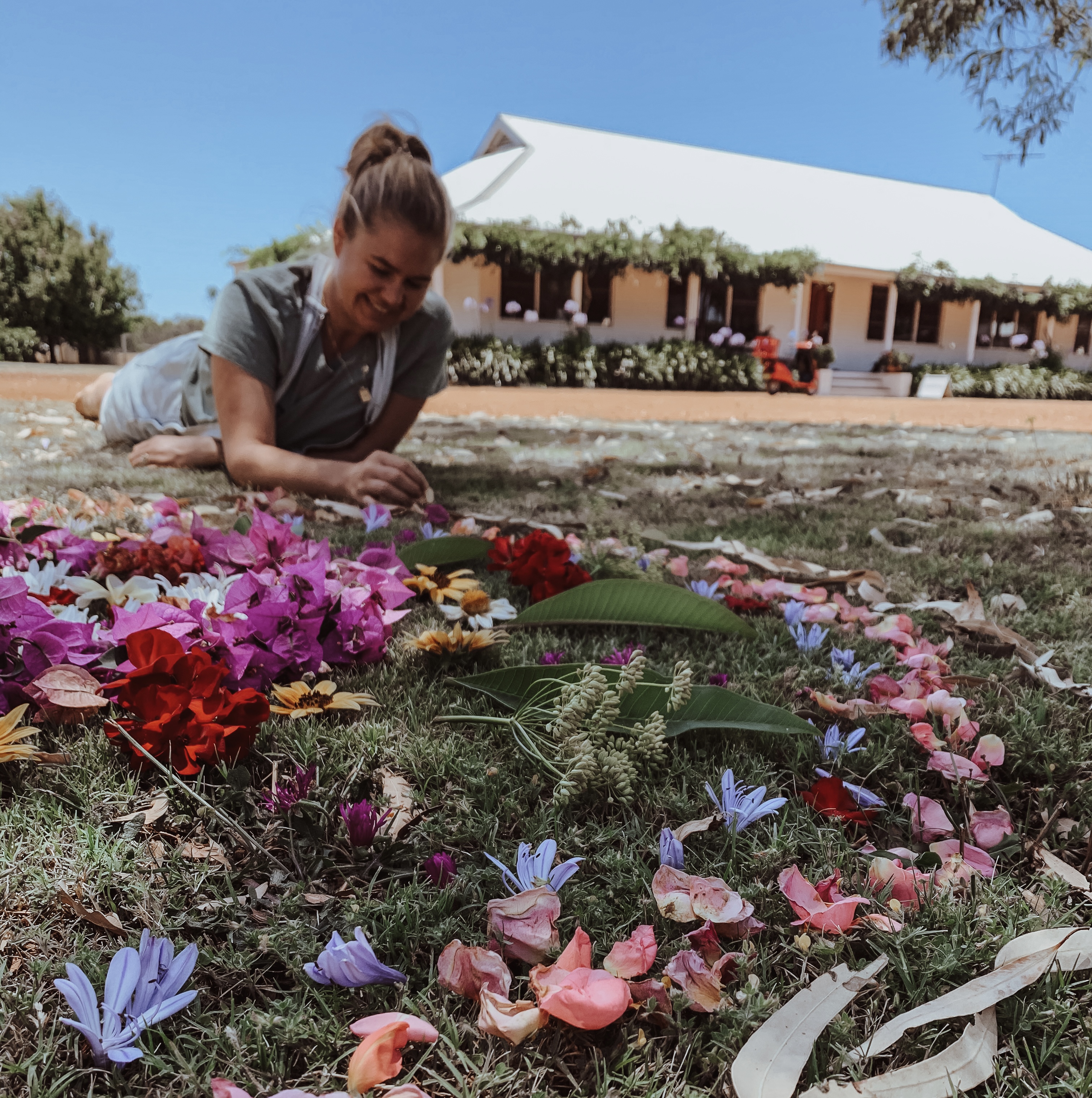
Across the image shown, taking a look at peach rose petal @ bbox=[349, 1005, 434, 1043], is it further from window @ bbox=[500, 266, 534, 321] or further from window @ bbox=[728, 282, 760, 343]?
window @ bbox=[728, 282, 760, 343]

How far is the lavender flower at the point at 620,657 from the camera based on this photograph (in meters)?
1.28

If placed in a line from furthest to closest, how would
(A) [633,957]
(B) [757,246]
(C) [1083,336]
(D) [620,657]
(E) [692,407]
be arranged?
(C) [1083,336]
(B) [757,246]
(E) [692,407]
(D) [620,657]
(A) [633,957]

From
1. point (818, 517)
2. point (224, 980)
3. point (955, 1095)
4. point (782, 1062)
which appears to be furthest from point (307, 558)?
point (818, 517)

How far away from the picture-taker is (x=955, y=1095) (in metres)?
0.66

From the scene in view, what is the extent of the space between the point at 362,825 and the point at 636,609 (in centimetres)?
72

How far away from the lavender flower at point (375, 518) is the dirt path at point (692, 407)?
600 cm

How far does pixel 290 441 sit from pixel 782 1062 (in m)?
3.17

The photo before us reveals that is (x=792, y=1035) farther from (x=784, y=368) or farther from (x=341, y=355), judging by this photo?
(x=784, y=368)

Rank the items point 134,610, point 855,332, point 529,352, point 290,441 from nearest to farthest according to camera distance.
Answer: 1. point 134,610
2. point 290,441
3. point 529,352
4. point 855,332

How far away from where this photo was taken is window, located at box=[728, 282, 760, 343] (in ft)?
63.2

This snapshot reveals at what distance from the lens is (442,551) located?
1811 millimetres

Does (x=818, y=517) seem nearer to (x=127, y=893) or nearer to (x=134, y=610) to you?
(x=134, y=610)

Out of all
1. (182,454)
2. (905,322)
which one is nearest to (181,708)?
(182,454)

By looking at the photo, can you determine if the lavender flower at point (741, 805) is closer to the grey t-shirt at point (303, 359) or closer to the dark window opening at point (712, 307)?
the grey t-shirt at point (303, 359)
